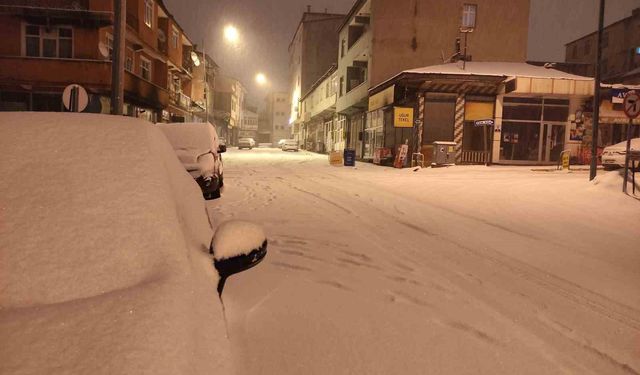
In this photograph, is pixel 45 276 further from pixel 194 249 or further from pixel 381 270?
pixel 381 270

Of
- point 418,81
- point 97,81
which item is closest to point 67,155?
point 418,81

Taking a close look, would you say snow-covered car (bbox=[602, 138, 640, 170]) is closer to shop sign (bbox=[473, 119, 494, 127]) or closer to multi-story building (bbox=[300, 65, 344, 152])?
shop sign (bbox=[473, 119, 494, 127])

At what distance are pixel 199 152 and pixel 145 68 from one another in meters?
22.2

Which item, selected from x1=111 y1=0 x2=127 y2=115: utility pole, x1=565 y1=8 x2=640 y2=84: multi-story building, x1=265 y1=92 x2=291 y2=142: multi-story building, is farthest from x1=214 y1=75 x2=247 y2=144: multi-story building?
x1=111 y1=0 x2=127 y2=115: utility pole

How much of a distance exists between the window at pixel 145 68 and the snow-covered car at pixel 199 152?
1964 centimetres

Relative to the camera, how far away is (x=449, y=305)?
3.98 m

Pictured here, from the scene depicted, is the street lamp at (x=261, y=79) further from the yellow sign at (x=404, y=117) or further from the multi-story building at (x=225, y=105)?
the yellow sign at (x=404, y=117)

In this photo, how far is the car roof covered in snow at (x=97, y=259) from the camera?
1485 mm

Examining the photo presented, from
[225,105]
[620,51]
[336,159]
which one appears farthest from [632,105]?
[225,105]

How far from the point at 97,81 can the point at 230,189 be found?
1386 centimetres

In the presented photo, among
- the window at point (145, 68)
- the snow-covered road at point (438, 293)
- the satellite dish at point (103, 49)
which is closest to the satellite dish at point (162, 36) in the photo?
the window at point (145, 68)

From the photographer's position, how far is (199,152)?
11.4m

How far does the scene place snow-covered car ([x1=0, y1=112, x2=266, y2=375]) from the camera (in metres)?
1.49

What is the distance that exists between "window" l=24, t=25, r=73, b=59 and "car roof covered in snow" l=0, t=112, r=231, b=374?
24333 mm
